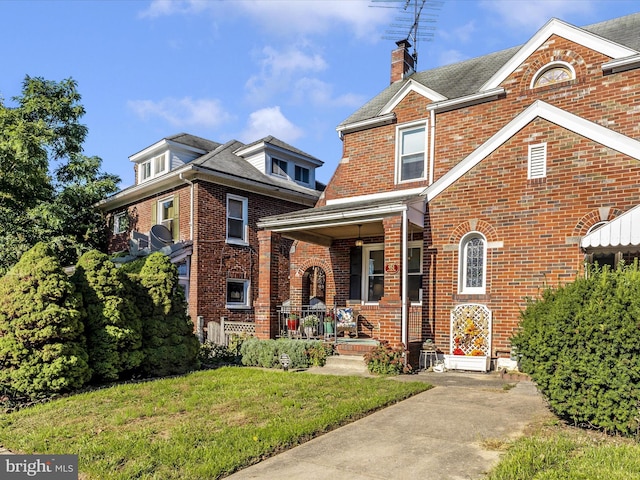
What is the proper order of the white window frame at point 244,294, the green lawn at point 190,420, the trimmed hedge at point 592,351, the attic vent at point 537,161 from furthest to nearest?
1. the white window frame at point 244,294
2. the attic vent at point 537,161
3. the trimmed hedge at point 592,351
4. the green lawn at point 190,420

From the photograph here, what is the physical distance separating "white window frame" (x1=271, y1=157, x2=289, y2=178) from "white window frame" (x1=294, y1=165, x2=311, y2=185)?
0.58m

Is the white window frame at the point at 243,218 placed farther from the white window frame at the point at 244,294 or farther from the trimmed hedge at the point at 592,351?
the trimmed hedge at the point at 592,351

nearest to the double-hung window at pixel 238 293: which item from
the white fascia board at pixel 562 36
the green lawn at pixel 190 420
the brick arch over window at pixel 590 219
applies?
the green lawn at pixel 190 420

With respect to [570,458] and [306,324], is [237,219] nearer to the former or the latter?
[306,324]

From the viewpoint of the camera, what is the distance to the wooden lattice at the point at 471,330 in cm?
1034

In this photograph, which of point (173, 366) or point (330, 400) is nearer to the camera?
point (330, 400)

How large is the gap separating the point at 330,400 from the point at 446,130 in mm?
8482

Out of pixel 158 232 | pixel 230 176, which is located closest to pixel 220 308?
pixel 158 232

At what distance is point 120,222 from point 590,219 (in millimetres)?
19312

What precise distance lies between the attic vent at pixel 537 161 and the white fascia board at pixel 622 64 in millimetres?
2739

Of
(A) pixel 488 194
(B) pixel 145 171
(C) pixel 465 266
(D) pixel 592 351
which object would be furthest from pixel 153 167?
(D) pixel 592 351

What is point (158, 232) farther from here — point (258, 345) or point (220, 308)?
point (258, 345)

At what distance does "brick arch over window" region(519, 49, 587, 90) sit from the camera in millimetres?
11250

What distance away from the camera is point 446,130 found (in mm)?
12930
